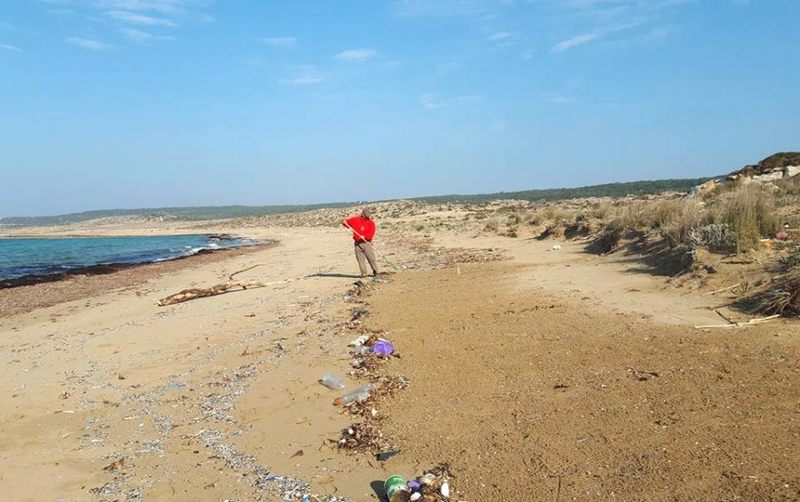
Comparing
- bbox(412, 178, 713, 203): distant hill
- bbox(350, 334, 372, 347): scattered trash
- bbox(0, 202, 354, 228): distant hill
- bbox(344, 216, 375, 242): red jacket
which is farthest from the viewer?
bbox(0, 202, 354, 228): distant hill

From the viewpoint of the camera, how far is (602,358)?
5133 mm

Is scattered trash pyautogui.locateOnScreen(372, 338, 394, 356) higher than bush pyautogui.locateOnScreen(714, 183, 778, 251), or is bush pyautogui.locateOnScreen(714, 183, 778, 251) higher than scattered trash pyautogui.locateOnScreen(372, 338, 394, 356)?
bush pyautogui.locateOnScreen(714, 183, 778, 251)

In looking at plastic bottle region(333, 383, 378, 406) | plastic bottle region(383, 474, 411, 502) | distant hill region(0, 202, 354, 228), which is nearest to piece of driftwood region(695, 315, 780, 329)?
plastic bottle region(333, 383, 378, 406)

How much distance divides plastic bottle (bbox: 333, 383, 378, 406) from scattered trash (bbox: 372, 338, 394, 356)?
1.01 meters

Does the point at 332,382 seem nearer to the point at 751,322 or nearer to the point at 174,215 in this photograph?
the point at 751,322

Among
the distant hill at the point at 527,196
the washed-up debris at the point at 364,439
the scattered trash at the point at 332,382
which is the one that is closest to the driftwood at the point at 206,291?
the scattered trash at the point at 332,382

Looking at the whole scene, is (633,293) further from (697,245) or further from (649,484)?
(649,484)

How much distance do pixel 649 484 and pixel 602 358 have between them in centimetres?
212

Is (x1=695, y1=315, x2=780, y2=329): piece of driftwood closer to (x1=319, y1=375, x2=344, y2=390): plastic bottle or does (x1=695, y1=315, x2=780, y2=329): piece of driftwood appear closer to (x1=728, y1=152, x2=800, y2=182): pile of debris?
(x1=319, y1=375, x2=344, y2=390): plastic bottle

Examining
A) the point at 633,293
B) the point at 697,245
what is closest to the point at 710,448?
the point at 633,293

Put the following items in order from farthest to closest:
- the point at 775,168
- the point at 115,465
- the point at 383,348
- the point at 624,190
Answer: the point at 624,190 → the point at 775,168 → the point at 383,348 → the point at 115,465

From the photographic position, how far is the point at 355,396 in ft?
16.6

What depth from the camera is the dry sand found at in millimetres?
3391

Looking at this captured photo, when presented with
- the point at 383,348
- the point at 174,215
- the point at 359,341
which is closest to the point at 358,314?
the point at 359,341
